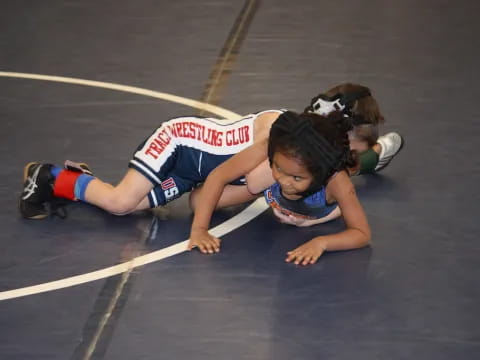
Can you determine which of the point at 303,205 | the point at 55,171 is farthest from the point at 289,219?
the point at 55,171

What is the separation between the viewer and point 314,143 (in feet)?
11.4

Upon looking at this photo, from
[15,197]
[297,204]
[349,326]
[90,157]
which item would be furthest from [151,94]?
[349,326]

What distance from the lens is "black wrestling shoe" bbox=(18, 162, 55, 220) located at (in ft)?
13.4

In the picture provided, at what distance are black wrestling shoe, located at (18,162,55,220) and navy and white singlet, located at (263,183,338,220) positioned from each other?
3.08 feet

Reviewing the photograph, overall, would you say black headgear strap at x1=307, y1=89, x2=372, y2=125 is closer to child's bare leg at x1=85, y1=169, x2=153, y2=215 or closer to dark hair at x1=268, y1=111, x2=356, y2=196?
dark hair at x1=268, y1=111, x2=356, y2=196

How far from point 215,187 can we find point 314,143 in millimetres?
545

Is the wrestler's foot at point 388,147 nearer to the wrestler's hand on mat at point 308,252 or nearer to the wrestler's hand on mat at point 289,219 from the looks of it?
the wrestler's hand on mat at point 289,219

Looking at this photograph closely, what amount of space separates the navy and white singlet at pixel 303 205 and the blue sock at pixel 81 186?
78 centimetres

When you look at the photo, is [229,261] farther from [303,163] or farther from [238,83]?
[238,83]

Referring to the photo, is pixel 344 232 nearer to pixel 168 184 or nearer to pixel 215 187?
pixel 215 187

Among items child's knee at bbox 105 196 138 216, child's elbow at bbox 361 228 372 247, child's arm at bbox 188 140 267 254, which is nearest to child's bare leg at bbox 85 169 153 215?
child's knee at bbox 105 196 138 216

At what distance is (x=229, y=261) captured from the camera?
3.72 meters

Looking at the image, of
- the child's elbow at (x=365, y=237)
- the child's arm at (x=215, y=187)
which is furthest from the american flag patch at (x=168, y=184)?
the child's elbow at (x=365, y=237)

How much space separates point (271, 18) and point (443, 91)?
1608 mm
